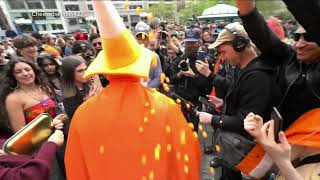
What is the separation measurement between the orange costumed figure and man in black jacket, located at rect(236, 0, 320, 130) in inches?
24.0

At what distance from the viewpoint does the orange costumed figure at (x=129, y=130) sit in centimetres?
146

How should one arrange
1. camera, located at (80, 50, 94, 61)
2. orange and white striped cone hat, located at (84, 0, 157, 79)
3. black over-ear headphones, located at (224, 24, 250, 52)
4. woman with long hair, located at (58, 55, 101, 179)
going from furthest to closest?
camera, located at (80, 50, 94, 61)
woman with long hair, located at (58, 55, 101, 179)
black over-ear headphones, located at (224, 24, 250, 52)
orange and white striped cone hat, located at (84, 0, 157, 79)

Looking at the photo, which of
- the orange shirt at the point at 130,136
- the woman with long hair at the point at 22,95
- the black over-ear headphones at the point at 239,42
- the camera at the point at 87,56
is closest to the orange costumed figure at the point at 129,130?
the orange shirt at the point at 130,136

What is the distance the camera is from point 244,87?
6.31ft

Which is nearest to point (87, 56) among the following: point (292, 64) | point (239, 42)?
point (239, 42)

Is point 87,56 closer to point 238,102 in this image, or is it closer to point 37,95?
point 37,95

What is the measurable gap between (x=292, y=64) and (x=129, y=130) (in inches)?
40.6

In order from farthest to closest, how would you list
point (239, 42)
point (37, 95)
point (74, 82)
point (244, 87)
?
point (74, 82), point (37, 95), point (239, 42), point (244, 87)

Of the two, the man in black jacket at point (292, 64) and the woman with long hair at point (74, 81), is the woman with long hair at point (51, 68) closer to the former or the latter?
the woman with long hair at point (74, 81)

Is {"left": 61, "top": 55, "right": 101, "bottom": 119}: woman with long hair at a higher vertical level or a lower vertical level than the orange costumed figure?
lower

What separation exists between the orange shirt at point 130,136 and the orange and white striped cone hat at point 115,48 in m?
0.11

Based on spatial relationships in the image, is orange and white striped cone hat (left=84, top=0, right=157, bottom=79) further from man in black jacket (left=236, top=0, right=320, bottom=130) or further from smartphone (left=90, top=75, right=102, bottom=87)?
smartphone (left=90, top=75, right=102, bottom=87)

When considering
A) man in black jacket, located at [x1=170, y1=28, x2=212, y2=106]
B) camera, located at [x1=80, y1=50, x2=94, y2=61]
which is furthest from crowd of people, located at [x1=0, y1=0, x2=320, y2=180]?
camera, located at [x1=80, y1=50, x2=94, y2=61]

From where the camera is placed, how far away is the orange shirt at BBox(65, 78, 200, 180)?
1464 mm
